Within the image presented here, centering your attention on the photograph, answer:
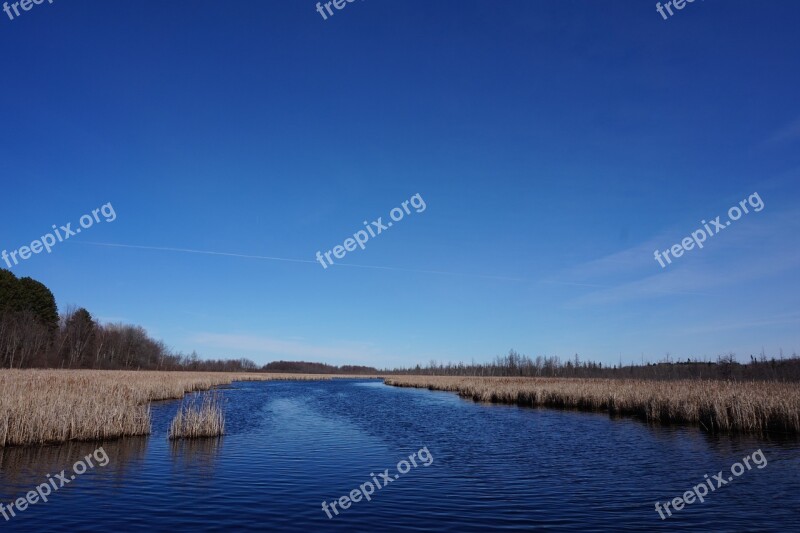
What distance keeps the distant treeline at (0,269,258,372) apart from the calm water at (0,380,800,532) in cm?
5813

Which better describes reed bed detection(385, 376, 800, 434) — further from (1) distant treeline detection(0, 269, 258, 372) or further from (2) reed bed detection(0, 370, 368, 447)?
(1) distant treeline detection(0, 269, 258, 372)

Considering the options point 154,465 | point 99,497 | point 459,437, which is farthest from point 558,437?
point 99,497

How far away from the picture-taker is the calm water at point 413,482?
9.37 meters

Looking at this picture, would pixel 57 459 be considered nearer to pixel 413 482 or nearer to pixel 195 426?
pixel 195 426

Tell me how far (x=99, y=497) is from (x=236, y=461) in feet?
15.2

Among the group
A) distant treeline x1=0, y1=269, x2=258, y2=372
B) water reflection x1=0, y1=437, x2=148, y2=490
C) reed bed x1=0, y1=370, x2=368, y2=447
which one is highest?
distant treeline x1=0, y1=269, x2=258, y2=372

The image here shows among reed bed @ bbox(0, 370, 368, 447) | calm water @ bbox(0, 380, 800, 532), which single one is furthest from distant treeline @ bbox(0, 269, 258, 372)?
calm water @ bbox(0, 380, 800, 532)

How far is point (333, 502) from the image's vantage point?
35.5 feet

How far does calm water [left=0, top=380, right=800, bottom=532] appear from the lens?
9367 millimetres

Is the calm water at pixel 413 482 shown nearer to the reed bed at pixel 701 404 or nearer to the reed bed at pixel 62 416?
the reed bed at pixel 62 416

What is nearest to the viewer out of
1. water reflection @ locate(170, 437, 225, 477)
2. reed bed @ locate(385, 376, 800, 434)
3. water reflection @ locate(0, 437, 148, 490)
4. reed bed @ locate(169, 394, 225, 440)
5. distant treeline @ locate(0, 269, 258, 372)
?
water reflection @ locate(0, 437, 148, 490)

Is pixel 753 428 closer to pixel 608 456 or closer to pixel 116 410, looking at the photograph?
pixel 608 456

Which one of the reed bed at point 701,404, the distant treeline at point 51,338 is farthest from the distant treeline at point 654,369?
the distant treeline at point 51,338

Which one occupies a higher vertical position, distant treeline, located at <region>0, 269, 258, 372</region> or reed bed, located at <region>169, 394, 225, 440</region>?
distant treeline, located at <region>0, 269, 258, 372</region>
